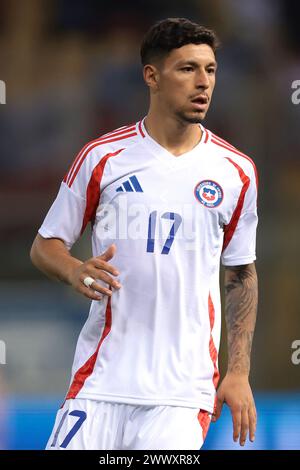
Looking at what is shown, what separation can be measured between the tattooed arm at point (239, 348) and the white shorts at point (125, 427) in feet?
0.52

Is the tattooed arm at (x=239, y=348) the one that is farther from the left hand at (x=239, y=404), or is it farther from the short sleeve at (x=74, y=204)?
the short sleeve at (x=74, y=204)

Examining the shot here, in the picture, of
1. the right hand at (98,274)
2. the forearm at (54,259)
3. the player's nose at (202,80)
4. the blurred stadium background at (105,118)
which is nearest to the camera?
the right hand at (98,274)

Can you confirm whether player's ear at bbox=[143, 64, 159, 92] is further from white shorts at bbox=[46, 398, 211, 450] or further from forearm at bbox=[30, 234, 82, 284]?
white shorts at bbox=[46, 398, 211, 450]

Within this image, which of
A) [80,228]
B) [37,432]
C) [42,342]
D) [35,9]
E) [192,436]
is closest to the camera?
[192,436]

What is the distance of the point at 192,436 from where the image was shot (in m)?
3.87

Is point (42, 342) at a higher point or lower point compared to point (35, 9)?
lower

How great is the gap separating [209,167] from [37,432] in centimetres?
330

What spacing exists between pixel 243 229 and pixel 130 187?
1.66 feet

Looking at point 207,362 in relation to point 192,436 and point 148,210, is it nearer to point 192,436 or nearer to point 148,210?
point 192,436

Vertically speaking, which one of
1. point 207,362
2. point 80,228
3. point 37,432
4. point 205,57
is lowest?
point 37,432

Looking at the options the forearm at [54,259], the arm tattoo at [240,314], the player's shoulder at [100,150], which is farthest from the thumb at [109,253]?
the arm tattoo at [240,314]

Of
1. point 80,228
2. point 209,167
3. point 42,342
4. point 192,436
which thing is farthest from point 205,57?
point 42,342

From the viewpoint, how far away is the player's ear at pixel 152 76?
13.9ft

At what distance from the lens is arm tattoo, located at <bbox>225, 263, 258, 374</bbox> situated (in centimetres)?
414
